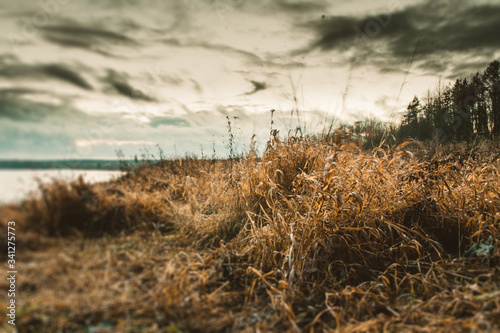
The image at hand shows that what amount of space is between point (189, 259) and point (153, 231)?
0.68 m

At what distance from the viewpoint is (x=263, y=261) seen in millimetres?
2004

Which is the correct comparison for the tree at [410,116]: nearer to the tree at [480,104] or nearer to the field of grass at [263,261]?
the field of grass at [263,261]

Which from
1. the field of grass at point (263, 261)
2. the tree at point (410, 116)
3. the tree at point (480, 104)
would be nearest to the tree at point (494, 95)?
the tree at point (480, 104)

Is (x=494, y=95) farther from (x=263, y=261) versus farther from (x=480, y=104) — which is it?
(x=263, y=261)

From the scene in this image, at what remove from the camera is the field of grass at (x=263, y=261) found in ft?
4.55

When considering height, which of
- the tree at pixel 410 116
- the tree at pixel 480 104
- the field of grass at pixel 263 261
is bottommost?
the field of grass at pixel 263 261

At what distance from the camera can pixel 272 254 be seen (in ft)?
6.66

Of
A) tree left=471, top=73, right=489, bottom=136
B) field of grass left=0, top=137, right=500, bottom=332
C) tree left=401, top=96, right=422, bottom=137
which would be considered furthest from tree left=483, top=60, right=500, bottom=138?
field of grass left=0, top=137, right=500, bottom=332

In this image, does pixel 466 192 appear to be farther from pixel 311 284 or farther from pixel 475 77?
pixel 475 77

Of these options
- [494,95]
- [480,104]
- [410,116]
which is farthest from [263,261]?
[494,95]

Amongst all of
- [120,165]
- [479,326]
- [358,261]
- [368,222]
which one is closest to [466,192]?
[368,222]

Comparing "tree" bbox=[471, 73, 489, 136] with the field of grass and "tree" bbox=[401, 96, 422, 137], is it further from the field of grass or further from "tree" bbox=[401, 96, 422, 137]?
the field of grass

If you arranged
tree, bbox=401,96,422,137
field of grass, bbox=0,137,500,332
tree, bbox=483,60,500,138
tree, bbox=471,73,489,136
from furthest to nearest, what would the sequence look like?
tree, bbox=483,60,500,138
tree, bbox=471,73,489,136
tree, bbox=401,96,422,137
field of grass, bbox=0,137,500,332

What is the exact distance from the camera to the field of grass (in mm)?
1388
